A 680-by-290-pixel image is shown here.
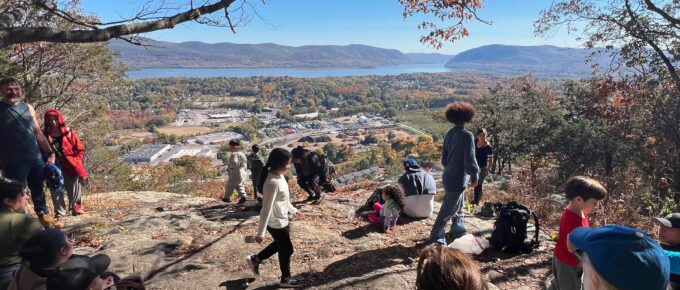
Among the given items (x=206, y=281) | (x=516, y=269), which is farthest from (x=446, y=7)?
(x=206, y=281)

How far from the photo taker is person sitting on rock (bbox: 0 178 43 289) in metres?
2.65

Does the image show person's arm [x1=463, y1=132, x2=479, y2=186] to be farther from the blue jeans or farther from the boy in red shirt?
the boy in red shirt

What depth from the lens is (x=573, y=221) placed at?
3.18 metres

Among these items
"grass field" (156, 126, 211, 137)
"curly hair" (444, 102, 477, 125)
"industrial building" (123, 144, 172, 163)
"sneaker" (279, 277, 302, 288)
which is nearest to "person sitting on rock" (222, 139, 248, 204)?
"sneaker" (279, 277, 302, 288)

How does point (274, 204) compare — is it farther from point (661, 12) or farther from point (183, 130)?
point (183, 130)

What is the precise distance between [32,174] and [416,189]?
5064mm

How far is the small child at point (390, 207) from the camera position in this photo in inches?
221

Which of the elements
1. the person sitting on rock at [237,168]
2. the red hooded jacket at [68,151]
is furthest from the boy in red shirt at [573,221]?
the red hooded jacket at [68,151]

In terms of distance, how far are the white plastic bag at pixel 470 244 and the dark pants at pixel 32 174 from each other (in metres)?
5.16

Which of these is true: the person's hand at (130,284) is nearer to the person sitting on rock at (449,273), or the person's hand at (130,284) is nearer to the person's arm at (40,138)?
the person sitting on rock at (449,273)

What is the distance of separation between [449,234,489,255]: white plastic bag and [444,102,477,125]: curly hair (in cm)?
149

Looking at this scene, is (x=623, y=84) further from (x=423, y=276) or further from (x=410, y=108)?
(x=410, y=108)

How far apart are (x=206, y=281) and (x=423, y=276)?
3.39 metres

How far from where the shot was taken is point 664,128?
460 inches
